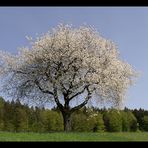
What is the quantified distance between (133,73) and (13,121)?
32768 millimetres

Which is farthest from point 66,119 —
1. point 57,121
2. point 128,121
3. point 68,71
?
point 128,121

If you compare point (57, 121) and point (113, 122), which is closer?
point (113, 122)

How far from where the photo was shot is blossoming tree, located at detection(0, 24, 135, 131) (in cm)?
2673

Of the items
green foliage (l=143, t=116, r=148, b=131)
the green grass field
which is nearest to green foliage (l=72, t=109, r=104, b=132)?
green foliage (l=143, t=116, r=148, b=131)

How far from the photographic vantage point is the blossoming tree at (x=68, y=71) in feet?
87.7

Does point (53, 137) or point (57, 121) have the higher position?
point (57, 121)

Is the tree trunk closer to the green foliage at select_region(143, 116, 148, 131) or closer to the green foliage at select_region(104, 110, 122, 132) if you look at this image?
the green foliage at select_region(104, 110, 122, 132)

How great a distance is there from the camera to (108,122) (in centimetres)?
5916

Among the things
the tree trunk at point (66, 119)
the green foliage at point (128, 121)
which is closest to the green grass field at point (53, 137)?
the tree trunk at point (66, 119)

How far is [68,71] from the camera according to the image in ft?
88.6

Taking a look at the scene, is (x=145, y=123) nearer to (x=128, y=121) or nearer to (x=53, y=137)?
(x=128, y=121)
